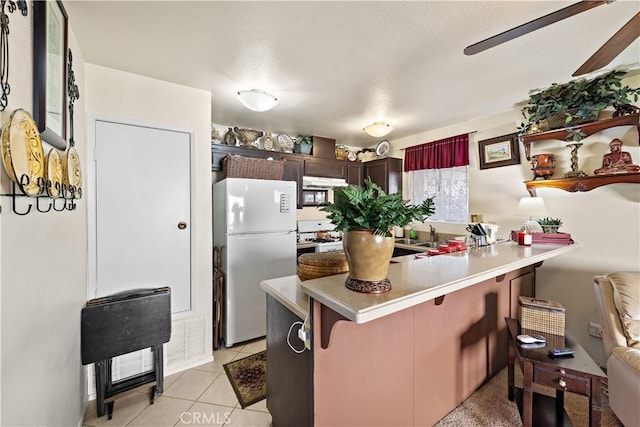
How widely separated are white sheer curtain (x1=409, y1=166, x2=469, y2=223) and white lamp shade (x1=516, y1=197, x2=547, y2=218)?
778mm

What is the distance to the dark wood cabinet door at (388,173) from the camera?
3990mm

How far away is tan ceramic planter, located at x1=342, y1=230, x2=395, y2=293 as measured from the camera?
95 centimetres

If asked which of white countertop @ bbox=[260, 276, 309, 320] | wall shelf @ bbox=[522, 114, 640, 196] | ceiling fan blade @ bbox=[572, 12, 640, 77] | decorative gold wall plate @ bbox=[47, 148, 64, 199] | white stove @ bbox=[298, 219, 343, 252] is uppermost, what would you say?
ceiling fan blade @ bbox=[572, 12, 640, 77]

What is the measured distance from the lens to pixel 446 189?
362cm

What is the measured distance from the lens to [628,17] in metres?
1.52

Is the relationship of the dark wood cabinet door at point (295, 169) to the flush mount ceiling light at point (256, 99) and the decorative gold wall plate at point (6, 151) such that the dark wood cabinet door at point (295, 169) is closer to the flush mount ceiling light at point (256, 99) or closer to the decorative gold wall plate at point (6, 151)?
the flush mount ceiling light at point (256, 99)

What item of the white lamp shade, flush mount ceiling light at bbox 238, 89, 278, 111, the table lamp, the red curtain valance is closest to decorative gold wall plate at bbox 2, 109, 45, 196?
flush mount ceiling light at bbox 238, 89, 278, 111

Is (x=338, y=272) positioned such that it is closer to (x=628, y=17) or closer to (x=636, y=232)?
(x=628, y=17)

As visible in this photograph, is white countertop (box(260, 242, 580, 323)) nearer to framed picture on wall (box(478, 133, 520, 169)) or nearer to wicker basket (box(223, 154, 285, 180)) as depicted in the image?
framed picture on wall (box(478, 133, 520, 169))

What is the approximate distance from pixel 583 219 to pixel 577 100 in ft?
3.55

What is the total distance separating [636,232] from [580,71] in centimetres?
155

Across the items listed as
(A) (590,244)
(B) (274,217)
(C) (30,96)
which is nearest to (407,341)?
(B) (274,217)

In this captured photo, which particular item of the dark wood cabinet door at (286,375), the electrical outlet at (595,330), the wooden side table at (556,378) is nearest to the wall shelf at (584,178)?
the electrical outlet at (595,330)

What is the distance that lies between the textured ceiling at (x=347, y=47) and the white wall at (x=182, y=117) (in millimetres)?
107
